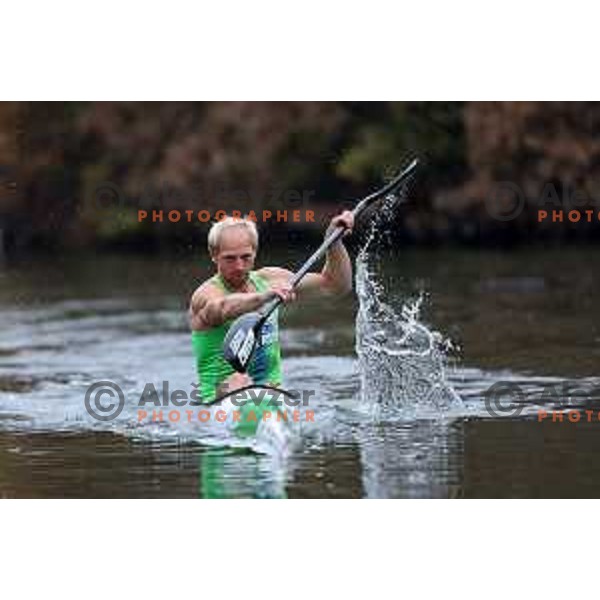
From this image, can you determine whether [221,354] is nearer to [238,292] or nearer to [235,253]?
[238,292]

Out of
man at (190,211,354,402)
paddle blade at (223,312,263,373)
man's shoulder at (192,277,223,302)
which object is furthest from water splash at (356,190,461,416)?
paddle blade at (223,312,263,373)

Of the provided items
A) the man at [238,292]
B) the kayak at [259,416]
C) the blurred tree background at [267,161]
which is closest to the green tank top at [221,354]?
the man at [238,292]

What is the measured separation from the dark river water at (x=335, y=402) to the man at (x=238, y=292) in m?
0.31

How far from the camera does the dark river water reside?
23.4 feet

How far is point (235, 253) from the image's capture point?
8039mm

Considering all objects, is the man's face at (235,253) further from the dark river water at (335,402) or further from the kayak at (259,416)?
the dark river water at (335,402)

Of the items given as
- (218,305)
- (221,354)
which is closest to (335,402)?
(221,354)

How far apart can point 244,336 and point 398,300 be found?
7.16 meters

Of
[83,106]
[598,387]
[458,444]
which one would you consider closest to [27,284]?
[83,106]

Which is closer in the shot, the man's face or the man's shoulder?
the man's face

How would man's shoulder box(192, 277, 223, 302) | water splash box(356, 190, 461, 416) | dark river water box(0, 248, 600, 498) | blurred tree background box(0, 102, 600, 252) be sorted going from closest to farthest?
dark river water box(0, 248, 600, 498), man's shoulder box(192, 277, 223, 302), water splash box(356, 190, 461, 416), blurred tree background box(0, 102, 600, 252)

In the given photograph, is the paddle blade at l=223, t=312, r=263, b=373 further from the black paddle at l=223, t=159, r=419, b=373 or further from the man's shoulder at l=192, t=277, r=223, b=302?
the man's shoulder at l=192, t=277, r=223, b=302

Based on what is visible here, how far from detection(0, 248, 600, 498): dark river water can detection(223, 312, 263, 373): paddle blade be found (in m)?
0.39

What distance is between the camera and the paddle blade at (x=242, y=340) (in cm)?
796
